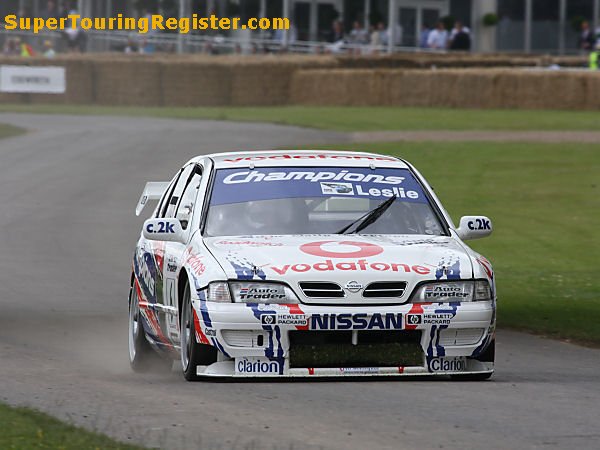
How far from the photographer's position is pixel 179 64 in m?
48.8

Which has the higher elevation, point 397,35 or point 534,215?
point 397,35

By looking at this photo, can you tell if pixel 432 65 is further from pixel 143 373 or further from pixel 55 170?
pixel 143 373

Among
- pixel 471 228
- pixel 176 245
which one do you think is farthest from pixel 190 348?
pixel 471 228

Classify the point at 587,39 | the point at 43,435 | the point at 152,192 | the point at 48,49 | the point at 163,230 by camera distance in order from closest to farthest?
the point at 43,435 → the point at 163,230 → the point at 152,192 → the point at 48,49 → the point at 587,39

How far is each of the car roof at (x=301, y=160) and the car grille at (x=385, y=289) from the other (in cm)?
156

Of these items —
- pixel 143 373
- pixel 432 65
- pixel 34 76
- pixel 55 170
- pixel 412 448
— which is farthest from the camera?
pixel 432 65

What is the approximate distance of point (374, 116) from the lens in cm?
4269

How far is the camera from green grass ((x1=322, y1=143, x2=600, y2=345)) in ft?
44.5

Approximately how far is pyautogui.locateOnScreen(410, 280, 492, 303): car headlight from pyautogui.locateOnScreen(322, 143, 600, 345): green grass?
10.8 ft

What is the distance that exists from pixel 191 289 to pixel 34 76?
4019 centimetres

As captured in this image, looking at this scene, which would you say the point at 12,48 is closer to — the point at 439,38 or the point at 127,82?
the point at 127,82

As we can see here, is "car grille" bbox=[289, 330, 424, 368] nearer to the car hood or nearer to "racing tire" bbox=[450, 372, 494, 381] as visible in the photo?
the car hood

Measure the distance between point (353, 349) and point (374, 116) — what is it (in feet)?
113

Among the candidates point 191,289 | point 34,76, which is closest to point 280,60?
point 34,76
